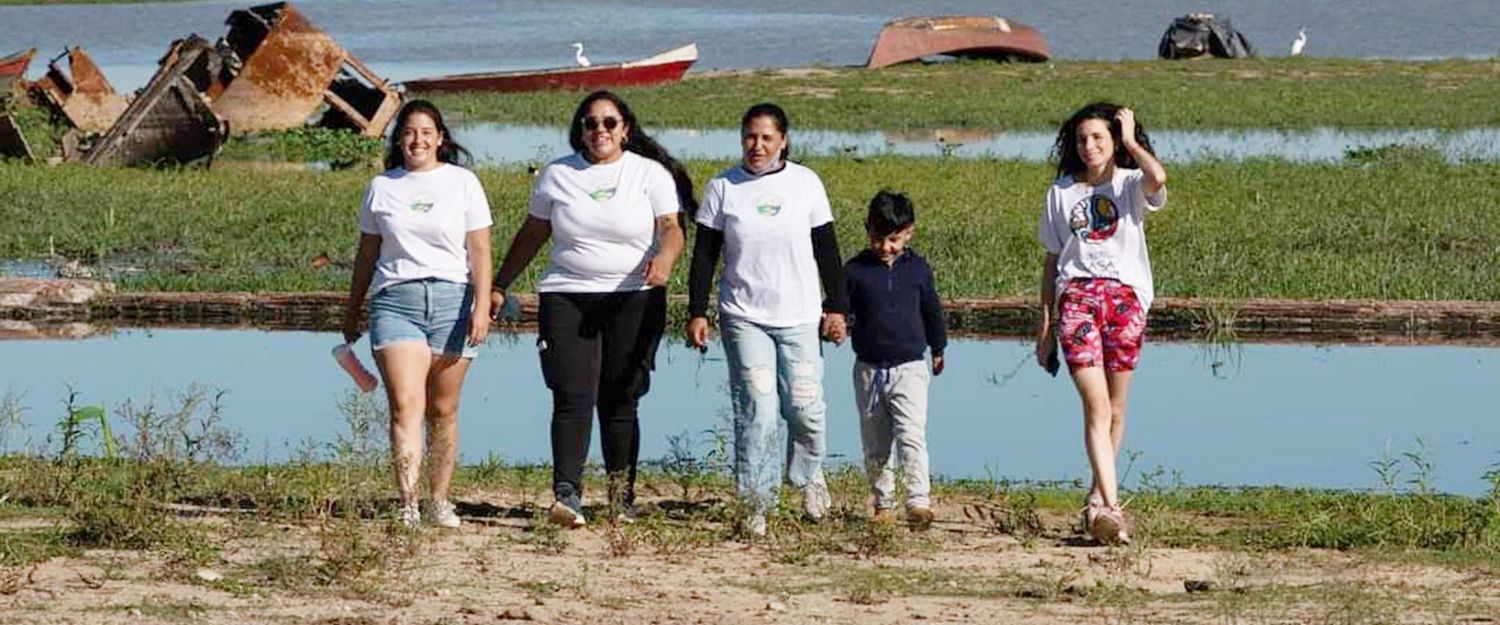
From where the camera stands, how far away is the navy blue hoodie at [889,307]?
347 inches

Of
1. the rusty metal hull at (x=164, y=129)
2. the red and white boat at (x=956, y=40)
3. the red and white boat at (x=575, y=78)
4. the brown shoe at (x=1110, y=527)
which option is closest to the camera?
the brown shoe at (x=1110, y=527)

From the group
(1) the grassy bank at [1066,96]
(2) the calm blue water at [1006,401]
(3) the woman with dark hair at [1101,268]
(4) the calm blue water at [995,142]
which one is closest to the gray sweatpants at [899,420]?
(3) the woman with dark hair at [1101,268]

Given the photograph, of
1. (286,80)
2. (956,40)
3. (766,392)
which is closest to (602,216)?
(766,392)

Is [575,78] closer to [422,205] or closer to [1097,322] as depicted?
[422,205]

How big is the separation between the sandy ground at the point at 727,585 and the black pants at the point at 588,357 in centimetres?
29

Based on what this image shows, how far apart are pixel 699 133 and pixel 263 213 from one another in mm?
9889

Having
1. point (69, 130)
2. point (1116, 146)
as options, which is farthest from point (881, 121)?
point (1116, 146)

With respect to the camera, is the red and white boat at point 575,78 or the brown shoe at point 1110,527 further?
the red and white boat at point 575,78

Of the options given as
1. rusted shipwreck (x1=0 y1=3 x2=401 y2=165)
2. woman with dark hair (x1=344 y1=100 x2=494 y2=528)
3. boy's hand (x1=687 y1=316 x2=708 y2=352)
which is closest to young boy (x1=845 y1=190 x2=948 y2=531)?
boy's hand (x1=687 y1=316 x2=708 y2=352)

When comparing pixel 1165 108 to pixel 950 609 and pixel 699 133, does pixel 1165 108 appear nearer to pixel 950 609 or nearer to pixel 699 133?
pixel 699 133

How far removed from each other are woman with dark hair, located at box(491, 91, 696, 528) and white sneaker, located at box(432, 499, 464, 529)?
32 centimetres

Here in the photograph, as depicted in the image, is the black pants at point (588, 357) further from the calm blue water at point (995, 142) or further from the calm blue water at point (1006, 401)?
the calm blue water at point (995, 142)

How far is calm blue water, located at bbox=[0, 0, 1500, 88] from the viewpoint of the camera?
150 ft

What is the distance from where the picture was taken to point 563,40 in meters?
52.5
